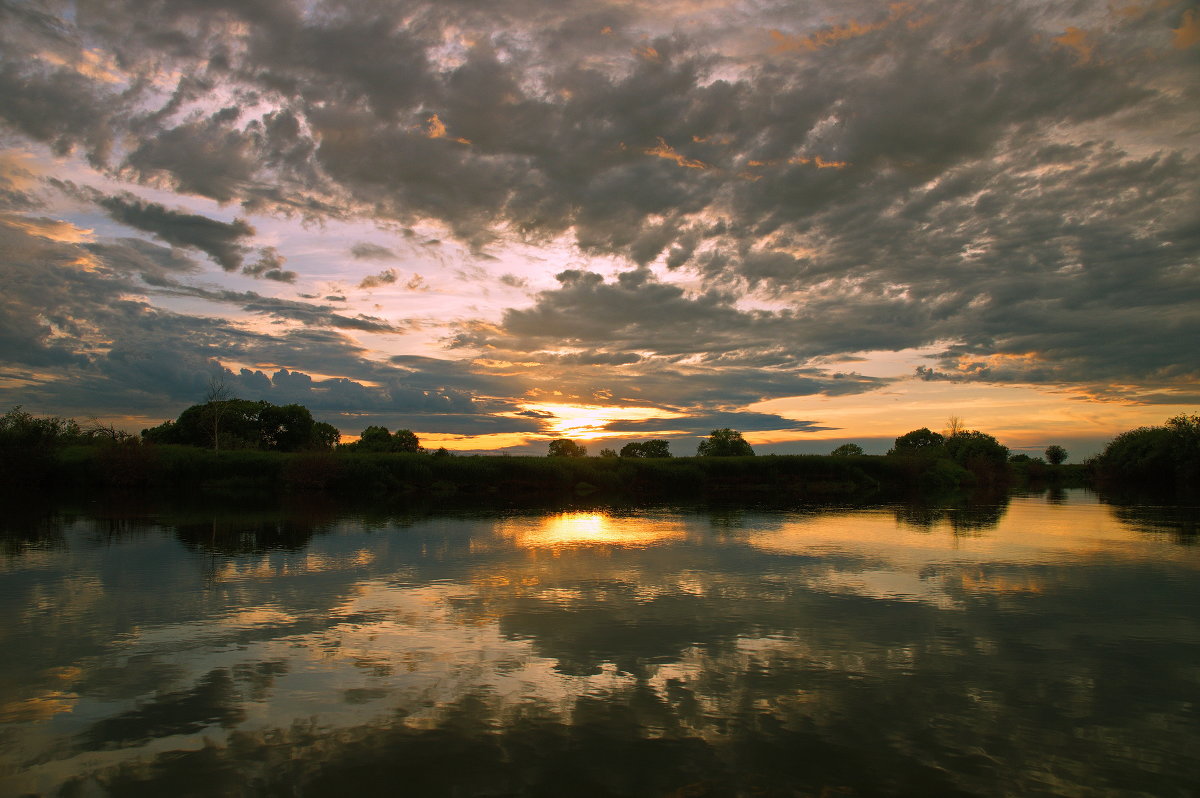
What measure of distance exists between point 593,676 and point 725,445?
85140 millimetres

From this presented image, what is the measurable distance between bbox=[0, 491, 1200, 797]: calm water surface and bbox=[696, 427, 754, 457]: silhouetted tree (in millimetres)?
75088

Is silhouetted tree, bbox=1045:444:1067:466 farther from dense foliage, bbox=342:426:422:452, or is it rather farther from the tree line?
dense foliage, bbox=342:426:422:452

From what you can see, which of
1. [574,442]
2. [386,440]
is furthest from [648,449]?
[386,440]

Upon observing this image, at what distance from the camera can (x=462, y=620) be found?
9.14 meters

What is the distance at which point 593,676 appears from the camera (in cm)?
692

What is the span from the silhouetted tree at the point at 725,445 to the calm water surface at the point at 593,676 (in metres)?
75.1

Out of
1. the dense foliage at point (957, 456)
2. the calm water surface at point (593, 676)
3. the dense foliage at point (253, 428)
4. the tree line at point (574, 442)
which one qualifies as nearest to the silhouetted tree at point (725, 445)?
the tree line at point (574, 442)

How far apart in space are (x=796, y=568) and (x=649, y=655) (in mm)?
6999

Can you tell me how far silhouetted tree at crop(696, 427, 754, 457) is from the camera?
294ft

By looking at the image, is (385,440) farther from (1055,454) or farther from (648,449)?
(1055,454)

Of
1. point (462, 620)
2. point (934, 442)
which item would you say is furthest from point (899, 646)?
point (934, 442)

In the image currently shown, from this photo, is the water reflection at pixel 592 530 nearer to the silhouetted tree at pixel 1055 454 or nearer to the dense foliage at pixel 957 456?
the dense foliage at pixel 957 456

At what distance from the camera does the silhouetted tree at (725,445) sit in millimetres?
89550

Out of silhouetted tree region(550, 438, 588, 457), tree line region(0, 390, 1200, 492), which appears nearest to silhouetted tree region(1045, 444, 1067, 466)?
tree line region(0, 390, 1200, 492)
